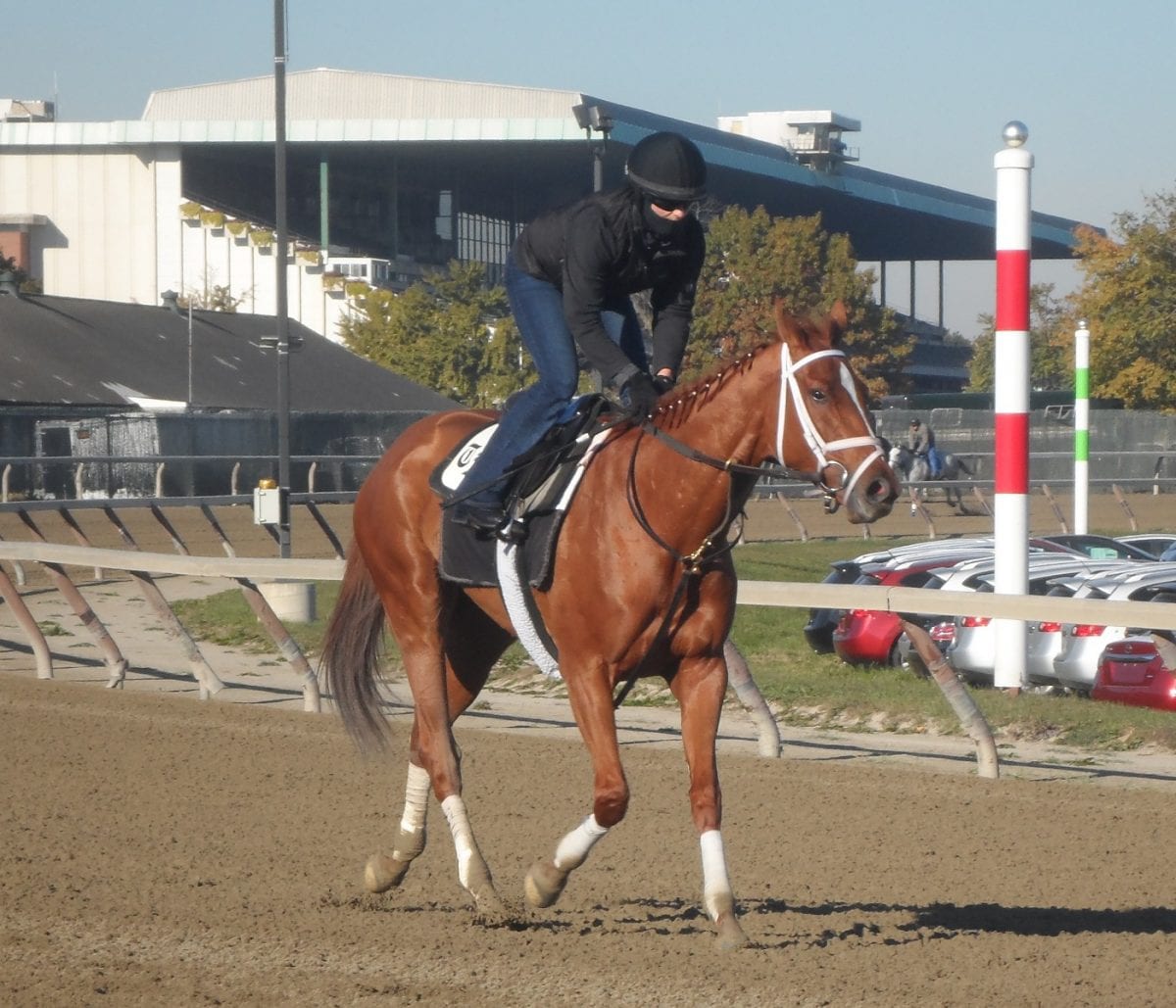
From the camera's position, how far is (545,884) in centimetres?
544

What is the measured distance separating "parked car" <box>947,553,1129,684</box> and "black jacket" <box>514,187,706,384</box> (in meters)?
7.13

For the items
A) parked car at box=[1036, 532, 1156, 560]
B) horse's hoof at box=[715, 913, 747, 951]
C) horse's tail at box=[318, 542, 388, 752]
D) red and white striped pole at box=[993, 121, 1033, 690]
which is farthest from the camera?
parked car at box=[1036, 532, 1156, 560]

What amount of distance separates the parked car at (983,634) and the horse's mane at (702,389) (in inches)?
293

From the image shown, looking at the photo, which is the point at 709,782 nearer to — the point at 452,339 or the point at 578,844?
the point at 578,844

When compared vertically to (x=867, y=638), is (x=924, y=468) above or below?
above

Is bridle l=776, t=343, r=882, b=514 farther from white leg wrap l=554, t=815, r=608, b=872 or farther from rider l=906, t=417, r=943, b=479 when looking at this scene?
rider l=906, t=417, r=943, b=479

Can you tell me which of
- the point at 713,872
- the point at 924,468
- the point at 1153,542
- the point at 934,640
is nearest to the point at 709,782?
the point at 713,872

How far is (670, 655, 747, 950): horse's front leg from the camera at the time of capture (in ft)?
16.9

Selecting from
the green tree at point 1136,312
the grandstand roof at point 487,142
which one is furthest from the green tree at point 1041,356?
the green tree at point 1136,312

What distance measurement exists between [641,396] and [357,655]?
85.2 inches

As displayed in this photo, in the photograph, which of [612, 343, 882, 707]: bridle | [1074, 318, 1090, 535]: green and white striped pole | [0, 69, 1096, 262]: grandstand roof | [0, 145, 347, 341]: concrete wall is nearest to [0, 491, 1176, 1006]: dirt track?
[612, 343, 882, 707]: bridle

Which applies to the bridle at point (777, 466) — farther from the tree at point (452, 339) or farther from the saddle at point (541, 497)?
the tree at point (452, 339)

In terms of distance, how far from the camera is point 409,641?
21.8 feet

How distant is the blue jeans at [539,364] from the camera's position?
589cm
